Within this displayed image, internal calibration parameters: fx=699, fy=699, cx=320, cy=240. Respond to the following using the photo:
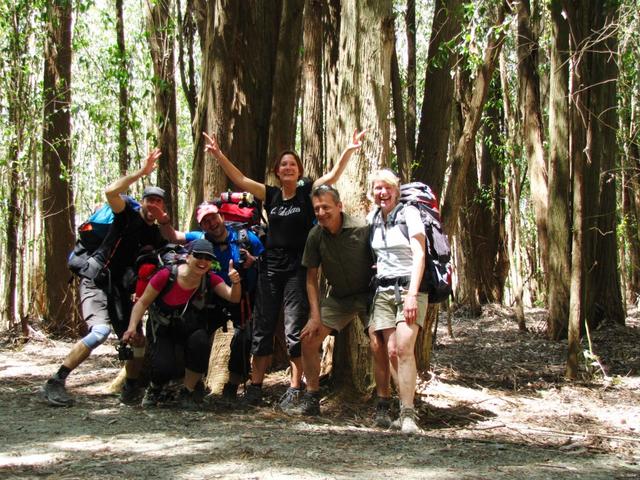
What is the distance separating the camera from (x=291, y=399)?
235 inches

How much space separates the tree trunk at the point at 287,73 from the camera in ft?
24.9

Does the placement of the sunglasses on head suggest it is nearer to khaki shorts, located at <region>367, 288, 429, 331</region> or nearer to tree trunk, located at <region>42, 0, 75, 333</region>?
khaki shorts, located at <region>367, 288, 429, 331</region>

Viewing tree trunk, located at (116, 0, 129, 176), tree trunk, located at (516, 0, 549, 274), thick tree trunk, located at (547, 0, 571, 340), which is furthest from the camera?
tree trunk, located at (516, 0, 549, 274)

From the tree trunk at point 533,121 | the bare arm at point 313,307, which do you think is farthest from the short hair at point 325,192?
the tree trunk at point 533,121

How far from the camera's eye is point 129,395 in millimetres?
6254

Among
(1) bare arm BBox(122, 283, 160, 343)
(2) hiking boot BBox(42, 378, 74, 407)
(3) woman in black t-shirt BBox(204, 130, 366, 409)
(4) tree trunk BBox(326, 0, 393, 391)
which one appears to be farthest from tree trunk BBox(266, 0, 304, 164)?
(2) hiking boot BBox(42, 378, 74, 407)

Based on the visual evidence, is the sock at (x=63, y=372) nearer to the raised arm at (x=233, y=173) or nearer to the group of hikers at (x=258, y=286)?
A: the group of hikers at (x=258, y=286)

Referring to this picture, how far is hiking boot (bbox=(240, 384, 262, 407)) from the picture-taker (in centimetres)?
610

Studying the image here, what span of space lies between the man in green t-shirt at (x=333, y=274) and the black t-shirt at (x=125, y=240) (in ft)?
4.71

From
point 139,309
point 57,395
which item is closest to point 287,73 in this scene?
point 139,309

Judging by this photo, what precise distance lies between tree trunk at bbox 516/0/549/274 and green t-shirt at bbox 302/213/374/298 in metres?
7.35

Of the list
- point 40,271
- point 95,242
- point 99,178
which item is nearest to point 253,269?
point 95,242

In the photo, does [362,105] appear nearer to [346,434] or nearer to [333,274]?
[333,274]

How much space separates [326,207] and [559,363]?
557cm
